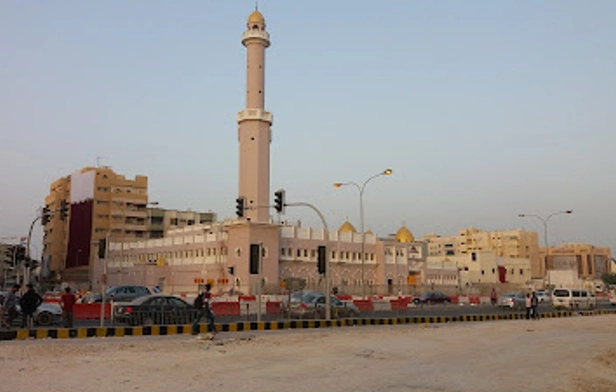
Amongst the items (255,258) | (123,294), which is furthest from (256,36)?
(255,258)

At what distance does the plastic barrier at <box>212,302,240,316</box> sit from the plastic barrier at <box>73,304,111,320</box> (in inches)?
220

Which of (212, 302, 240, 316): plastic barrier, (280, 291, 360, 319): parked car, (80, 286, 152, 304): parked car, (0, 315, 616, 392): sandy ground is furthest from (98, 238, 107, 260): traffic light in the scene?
(212, 302, 240, 316): plastic barrier

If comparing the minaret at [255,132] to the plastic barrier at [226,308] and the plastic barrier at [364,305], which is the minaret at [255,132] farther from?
the plastic barrier at [226,308]

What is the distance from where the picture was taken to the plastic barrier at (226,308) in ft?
106

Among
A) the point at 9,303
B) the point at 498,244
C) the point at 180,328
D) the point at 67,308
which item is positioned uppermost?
the point at 498,244

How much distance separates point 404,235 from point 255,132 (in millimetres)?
38129

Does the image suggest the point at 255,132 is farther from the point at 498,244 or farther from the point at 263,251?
the point at 498,244

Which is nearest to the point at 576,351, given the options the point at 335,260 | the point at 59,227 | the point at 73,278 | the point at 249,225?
the point at 249,225

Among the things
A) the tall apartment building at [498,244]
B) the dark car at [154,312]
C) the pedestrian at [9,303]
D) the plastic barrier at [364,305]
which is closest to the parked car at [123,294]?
the dark car at [154,312]

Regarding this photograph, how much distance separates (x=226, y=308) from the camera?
1284 inches

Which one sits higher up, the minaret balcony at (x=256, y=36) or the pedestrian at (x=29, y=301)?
the minaret balcony at (x=256, y=36)

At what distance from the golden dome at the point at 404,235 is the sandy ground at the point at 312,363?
71506mm

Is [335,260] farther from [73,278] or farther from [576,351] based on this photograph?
[576,351]

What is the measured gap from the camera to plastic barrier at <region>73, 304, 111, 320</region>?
3002 cm
